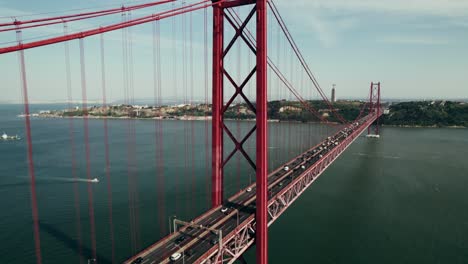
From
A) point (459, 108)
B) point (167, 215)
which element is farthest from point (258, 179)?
point (459, 108)

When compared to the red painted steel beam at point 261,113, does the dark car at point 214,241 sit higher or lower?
lower

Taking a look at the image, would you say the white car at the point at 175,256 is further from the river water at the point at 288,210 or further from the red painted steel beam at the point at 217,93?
the river water at the point at 288,210

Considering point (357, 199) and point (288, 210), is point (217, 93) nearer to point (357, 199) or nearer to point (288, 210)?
point (288, 210)

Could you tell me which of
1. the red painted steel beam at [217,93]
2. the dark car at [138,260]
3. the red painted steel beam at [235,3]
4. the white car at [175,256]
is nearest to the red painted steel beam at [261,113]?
the red painted steel beam at [235,3]

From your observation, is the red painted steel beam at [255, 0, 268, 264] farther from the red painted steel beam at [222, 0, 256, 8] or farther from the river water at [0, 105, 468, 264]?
the river water at [0, 105, 468, 264]

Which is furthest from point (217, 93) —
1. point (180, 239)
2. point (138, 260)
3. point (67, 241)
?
point (67, 241)

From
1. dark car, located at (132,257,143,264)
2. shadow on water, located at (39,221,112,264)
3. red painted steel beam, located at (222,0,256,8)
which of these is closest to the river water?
shadow on water, located at (39,221,112,264)
